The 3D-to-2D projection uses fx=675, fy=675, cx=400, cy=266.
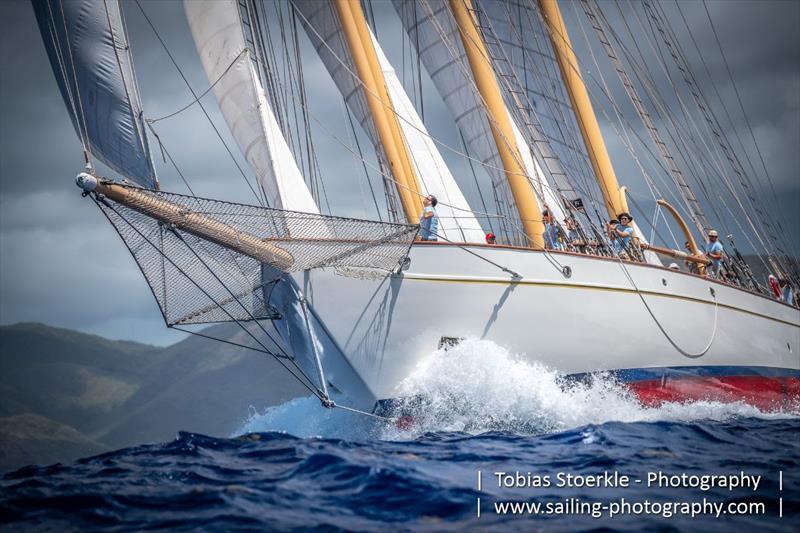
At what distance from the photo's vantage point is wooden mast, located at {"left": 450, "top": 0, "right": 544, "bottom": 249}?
17.4 metres

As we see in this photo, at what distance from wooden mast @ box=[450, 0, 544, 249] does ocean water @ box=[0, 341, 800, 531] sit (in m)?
6.76

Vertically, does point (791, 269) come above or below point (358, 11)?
below

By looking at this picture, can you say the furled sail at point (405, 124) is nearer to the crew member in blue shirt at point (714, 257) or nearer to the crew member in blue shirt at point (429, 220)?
the crew member in blue shirt at point (429, 220)

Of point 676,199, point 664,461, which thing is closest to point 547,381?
point 664,461

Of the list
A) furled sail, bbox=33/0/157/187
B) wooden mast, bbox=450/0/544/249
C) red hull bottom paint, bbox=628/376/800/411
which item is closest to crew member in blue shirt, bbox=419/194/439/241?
wooden mast, bbox=450/0/544/249

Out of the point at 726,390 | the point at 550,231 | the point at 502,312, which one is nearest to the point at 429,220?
the point at 502,312

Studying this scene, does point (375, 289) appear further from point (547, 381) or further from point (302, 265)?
point (547, 381)

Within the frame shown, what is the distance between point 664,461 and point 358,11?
1319 cm

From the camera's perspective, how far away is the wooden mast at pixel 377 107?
15688 millimetres

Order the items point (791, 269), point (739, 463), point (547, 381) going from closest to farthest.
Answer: point (739, 463), point (547, 381), point (791, 269)

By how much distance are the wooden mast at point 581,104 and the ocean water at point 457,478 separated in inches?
385

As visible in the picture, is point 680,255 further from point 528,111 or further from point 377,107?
point 377,107

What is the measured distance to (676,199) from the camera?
1962 centimetres

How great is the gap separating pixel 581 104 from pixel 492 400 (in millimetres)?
12254
